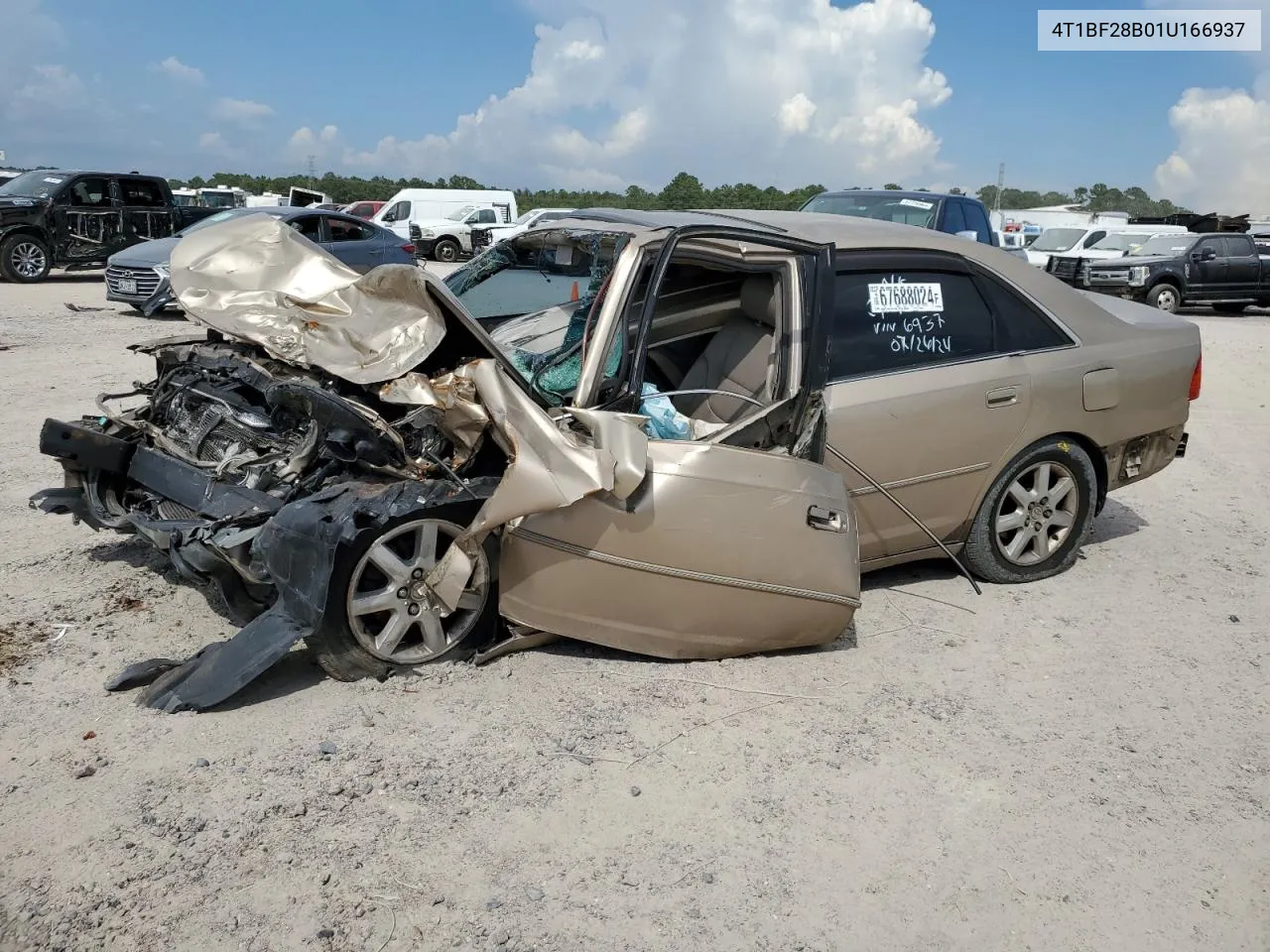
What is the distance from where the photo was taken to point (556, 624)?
3.71 metres

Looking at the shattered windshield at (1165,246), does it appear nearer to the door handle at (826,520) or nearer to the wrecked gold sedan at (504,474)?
the wrecked gold sedan at (504,474)

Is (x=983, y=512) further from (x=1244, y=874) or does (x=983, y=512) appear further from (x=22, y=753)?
(x=22, y=753)

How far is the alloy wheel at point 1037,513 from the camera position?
4.84 meters

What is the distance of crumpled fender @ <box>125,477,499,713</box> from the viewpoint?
3395 mm

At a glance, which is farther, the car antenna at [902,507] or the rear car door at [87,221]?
the rear car door at [87,221]

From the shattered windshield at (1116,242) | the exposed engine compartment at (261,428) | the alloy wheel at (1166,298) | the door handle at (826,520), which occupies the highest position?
the shattered windshield at (1116,242)

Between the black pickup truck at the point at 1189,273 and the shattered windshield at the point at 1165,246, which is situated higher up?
the shattered windshield at the point at 1165,246

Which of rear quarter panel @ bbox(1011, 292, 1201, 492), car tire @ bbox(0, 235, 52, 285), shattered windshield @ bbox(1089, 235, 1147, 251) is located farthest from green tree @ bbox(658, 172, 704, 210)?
rear quarter panel @ bbox(1011, 292, 1201, 492)

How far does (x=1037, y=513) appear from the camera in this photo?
16.2ft

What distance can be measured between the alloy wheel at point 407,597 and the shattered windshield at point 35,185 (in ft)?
56.1

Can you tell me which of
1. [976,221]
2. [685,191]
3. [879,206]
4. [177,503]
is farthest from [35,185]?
[685,191]

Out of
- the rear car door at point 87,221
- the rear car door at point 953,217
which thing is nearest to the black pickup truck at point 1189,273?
the rear car door at point 953,217

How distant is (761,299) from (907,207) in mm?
8947

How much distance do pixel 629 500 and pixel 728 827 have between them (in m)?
1.14
